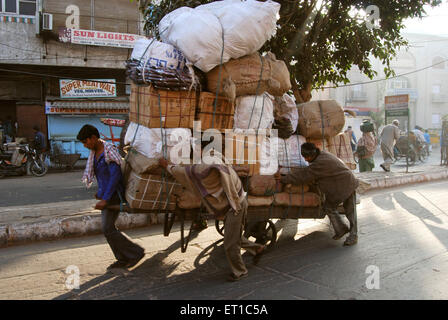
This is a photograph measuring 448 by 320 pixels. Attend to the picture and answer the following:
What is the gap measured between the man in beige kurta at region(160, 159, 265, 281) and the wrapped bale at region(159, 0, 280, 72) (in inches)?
44.2

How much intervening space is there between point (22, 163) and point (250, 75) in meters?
10.9

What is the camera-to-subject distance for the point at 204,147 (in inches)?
155

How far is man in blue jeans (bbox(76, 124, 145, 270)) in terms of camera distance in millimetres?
3762

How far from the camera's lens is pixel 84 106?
15406mm

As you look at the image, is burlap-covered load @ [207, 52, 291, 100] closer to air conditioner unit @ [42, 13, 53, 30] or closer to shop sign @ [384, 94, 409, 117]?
shop sign @ [384, 94, 409, 117]

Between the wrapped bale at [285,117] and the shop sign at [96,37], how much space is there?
1194cm

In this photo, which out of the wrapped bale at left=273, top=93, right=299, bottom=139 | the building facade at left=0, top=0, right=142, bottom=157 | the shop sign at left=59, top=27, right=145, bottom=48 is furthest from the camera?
the shop sign at left=59, top=27, right=145, bottom=48

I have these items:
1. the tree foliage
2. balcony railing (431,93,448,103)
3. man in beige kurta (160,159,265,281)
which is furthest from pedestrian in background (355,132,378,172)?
balcony railing (431,93,448,103)

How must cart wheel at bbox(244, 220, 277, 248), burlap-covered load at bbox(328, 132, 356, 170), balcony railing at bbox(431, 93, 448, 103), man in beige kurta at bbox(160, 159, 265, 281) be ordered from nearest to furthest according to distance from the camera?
man in beige kurta at bbox(160, 159, 265, 281), cart wheel at bbox(244, 220, 277, 248), burlap-covered load at bbox(328, 132, 356, 170), balcony railing at bbox(431, 93, 448, 103)

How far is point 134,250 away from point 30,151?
33.4ft

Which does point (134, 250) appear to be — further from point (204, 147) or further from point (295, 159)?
point (295, 159)

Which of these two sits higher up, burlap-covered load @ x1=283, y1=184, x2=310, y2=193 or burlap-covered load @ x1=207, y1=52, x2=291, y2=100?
burlap-covered load @ x1=207, y1=52, x2=291, y2=100

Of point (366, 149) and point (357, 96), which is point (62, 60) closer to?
point (366, 149)

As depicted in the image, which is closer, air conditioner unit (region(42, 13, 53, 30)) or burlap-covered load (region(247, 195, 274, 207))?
burlap-covered load (region(247, 195, 274, 207))
